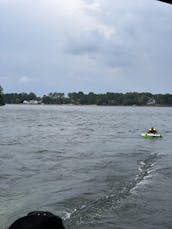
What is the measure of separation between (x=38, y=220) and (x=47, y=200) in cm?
1170

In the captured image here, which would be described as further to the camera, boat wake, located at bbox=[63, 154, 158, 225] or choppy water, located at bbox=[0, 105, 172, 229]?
choppy water, located at bbox=[0, 105, 172, 229]

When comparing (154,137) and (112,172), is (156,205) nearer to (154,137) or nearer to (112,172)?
(112,172)

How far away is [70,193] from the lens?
1497 centimetres

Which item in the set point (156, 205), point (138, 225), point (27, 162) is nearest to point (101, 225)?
point (138, 225)

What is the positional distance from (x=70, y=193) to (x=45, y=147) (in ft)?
52.4

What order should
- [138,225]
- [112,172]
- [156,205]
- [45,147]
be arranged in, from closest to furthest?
[138,225]
[156,205]
[112,172]
[45,147]

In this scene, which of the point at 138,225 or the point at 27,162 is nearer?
the point at 138,225

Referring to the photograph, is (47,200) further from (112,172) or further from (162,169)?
(162,169)

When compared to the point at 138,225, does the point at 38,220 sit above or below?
above

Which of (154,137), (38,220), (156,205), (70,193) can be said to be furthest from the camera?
(154,137)

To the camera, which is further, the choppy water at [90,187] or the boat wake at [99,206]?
the choppy water at [90,187]

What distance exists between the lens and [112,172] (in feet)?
64.0

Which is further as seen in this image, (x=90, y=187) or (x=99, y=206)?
(x=90, y=187)

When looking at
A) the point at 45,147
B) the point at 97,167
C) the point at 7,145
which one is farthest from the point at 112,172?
the point at 7,145
